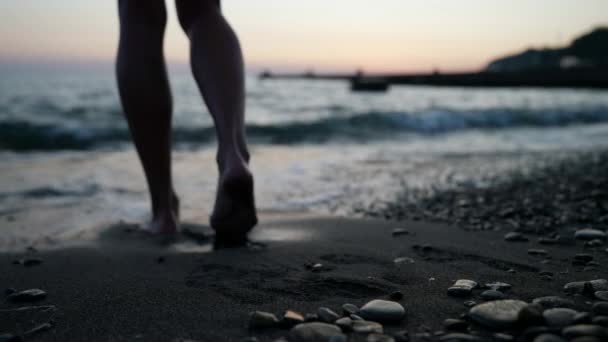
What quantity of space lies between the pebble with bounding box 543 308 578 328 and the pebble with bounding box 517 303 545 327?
13 millimetres

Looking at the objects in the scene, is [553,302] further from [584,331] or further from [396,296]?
[396,296]

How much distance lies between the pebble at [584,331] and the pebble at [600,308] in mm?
142

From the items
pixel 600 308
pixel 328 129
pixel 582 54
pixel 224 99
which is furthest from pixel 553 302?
pixel 582 54

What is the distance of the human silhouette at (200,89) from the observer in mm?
1476

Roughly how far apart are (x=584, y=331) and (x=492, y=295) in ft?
0.86

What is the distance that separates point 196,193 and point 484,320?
218 centimetres

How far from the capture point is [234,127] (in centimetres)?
150

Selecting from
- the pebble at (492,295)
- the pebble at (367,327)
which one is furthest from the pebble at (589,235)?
the pebble at (367,327)

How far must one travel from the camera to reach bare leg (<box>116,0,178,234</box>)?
1630mm

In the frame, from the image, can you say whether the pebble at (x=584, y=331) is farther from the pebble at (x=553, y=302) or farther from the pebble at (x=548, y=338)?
the pebble at (x=553, y=302)

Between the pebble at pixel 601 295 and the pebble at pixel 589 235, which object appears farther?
the pebble at pixel 589 235

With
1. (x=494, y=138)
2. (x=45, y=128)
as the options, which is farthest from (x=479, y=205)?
(x=45, y=128)

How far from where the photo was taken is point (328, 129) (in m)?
6.89

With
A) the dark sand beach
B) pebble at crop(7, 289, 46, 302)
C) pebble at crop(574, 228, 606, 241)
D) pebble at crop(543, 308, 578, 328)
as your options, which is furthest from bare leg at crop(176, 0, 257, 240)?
pebble at crop(574, 228, 606, 241)
